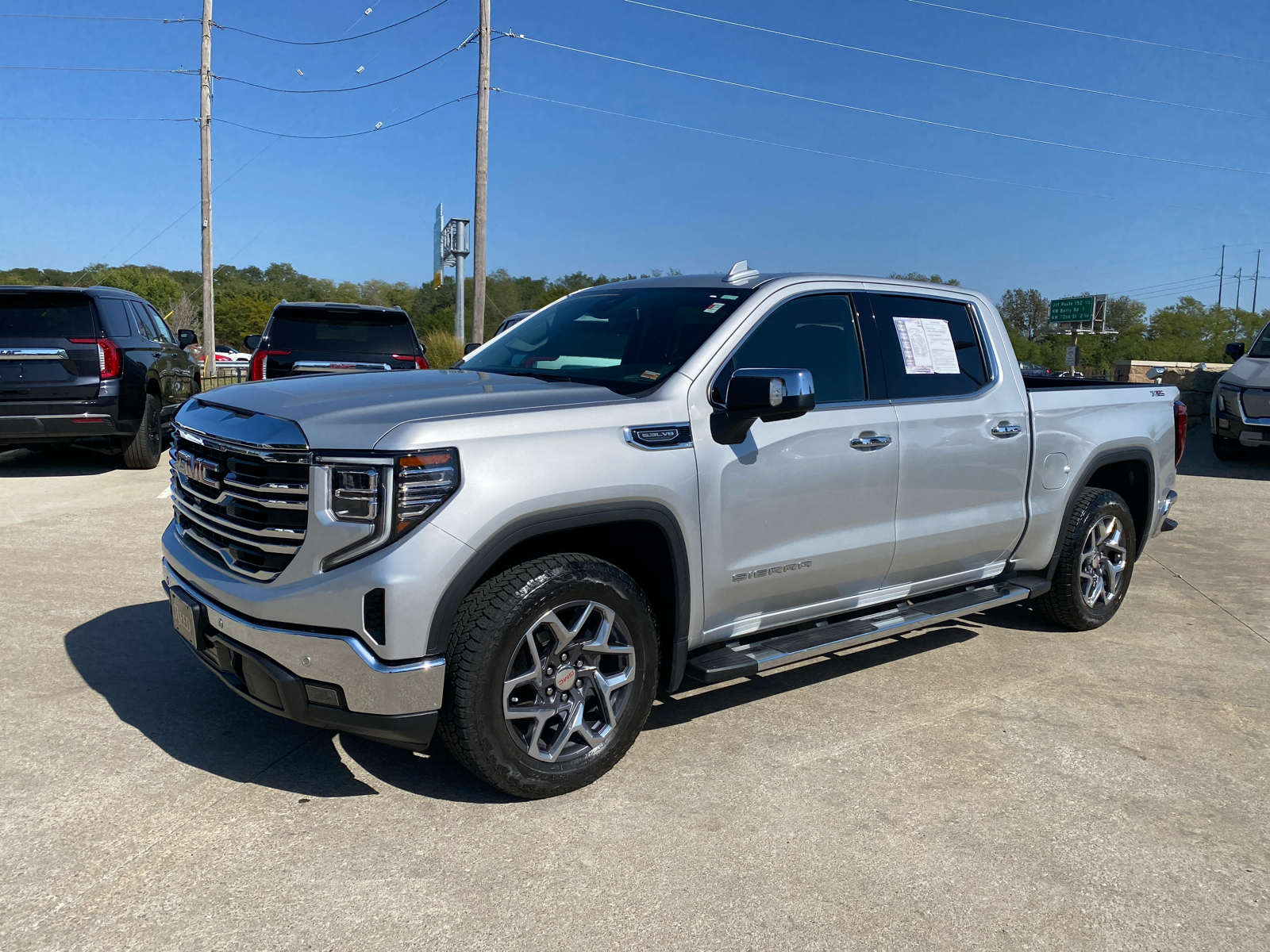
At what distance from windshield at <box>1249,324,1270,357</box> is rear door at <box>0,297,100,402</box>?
47.3 feet

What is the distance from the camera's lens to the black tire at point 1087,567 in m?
5.46

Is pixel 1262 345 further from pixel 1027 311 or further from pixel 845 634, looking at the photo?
pixel 1027 311

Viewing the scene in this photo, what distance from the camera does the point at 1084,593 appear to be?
5.66 metres

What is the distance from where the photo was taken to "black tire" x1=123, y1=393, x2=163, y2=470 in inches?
416

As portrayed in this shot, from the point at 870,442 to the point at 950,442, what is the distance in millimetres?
588

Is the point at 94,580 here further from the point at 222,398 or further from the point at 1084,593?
the point at 1084,593

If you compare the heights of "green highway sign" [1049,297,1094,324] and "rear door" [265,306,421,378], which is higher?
"green highway sign" [1049,297,1094,324]

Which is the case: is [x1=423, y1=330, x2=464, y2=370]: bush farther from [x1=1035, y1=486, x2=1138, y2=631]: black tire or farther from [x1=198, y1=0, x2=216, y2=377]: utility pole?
[x1=1035, y1=486, x2=1138, y2=631]: black tire

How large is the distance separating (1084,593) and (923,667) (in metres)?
1.27

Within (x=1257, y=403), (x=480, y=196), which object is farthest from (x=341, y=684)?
(x=480, y=196)

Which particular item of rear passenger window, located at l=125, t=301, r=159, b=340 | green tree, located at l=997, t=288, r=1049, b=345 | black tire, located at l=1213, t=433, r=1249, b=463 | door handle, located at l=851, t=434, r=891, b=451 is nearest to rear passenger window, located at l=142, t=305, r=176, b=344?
rear passenger window, located at l=125, t=301, r=159, b=340

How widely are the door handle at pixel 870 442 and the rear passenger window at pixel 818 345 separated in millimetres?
191

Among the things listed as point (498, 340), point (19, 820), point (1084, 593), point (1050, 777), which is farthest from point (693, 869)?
point (1084, 593)

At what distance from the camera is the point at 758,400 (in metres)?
3.62
